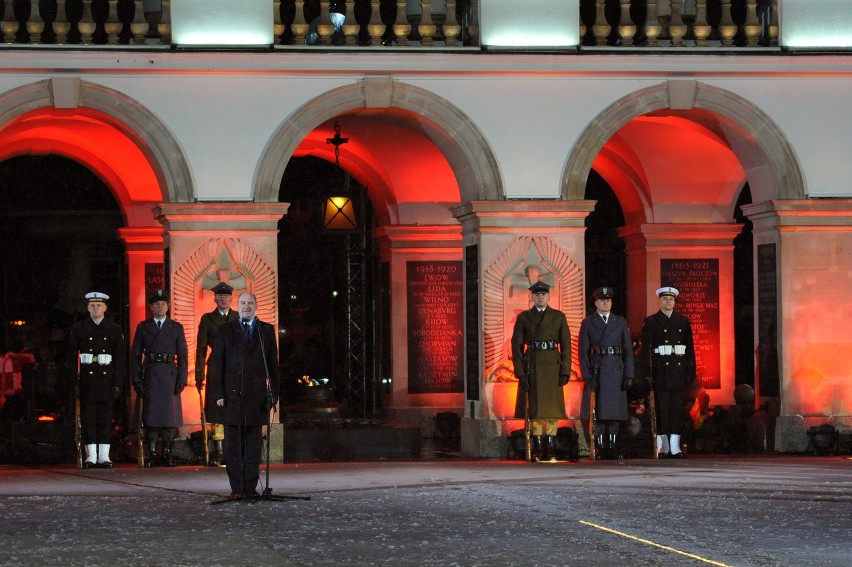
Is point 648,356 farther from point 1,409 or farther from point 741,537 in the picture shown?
point 1,409

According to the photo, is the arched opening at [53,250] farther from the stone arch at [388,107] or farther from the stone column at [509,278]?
the stone column at [509,278]

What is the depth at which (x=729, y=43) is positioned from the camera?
18281mm

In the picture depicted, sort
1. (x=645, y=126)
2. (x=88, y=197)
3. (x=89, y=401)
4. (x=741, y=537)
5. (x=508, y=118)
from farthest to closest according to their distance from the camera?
(x=88, y=197) → (x=645, y=126) → (x=508, y=118) → (x=89, y=401) → (x=741, y=537)

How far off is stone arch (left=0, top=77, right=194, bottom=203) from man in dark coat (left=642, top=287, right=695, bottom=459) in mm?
4853

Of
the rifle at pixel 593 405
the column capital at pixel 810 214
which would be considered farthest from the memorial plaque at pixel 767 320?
the rifle at pixel 593 405

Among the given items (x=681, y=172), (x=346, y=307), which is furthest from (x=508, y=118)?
(x=346, y=307)

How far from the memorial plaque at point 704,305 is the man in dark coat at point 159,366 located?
23.4ft

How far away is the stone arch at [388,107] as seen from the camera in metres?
17.5

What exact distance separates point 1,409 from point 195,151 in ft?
19.1

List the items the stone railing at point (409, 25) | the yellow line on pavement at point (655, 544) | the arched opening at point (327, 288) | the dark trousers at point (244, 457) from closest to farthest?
1. the yellow line on pavement at point (655, 544)
2. the dark trousers at point (244, 457)
3. the stone railing at point (409, 25)
4. the arched opening at point (327, 288)

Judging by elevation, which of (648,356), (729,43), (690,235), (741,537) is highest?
(729,43)

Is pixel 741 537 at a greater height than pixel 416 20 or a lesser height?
lesser

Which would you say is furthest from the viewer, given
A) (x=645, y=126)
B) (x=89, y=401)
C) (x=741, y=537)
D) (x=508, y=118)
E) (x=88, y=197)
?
(x=88, y=197)

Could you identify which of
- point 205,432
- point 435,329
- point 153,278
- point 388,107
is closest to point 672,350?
point 388,107
